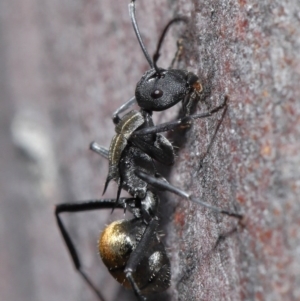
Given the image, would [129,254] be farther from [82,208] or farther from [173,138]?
[173,138]

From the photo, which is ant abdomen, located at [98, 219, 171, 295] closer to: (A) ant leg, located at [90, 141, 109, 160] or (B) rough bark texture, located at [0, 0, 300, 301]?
(B) rough bark texture, located at [0, 0, 300, 301]

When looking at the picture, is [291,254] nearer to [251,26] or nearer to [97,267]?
[251,26]

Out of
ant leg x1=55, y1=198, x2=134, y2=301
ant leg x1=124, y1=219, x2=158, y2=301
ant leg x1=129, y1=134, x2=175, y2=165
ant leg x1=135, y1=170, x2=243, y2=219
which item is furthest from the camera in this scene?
ant leg x1=55, y1=198, x2=134, y2=301

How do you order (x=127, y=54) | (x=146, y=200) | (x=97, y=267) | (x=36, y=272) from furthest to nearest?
(x=36, y=272)
(x=97, y=267)
(x=127, y=54)
(x=146, y=200)

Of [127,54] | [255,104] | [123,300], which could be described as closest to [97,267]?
[123,300]

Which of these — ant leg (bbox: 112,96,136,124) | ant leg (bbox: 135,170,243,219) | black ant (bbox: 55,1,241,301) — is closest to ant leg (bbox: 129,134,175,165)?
black ant (bbox: 55,1,241,301)

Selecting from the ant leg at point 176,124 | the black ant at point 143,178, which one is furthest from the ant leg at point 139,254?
the ant leg at point 176,124

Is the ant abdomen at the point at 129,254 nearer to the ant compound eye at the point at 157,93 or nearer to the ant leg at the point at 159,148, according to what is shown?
the ant leg at the point at 159,148
